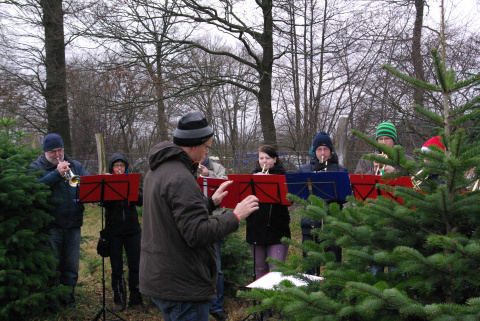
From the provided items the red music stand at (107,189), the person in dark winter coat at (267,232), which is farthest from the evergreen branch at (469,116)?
the red music stand at (107,189)

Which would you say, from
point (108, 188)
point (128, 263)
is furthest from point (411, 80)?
point (128, 263)

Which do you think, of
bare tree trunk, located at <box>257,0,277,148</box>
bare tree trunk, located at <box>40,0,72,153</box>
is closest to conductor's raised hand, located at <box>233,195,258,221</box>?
bare tree trunk, located at <box>257,0,277,148</box>

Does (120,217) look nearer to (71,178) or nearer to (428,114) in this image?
(71,178)

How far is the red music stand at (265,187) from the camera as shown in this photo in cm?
446

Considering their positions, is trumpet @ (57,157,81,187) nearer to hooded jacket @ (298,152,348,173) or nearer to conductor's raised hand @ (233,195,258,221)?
hooded jacket @ (298,152,348,173)

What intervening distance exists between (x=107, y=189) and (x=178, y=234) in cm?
295

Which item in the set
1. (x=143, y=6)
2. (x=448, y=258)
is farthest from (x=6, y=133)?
(x=143, y=6)

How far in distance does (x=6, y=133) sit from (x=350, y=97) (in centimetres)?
878

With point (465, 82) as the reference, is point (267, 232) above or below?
below

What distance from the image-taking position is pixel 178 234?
8.14 feet

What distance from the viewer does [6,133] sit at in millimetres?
5430

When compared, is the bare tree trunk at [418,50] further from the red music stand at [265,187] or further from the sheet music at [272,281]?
the sheet music at [272,281]

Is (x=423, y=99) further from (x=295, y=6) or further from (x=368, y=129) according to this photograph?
(x=295, y=6)

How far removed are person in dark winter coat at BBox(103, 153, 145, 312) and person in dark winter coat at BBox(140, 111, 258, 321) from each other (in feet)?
10.3
